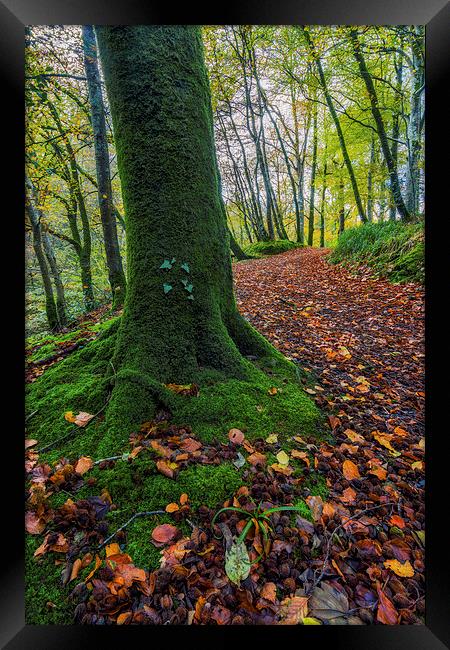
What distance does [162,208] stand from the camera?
2.40 metres

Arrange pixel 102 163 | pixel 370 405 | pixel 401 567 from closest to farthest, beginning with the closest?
pixel 401 567, pixel 370 405, pixel 102 163

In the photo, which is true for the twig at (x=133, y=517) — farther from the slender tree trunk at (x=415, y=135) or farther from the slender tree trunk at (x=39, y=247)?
the slender tree trunk at (x=415, y=135)

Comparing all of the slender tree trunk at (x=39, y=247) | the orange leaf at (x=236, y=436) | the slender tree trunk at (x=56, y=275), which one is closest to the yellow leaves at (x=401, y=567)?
the orange leaf at (x=236, y=436)

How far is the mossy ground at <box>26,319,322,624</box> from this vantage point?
143cm

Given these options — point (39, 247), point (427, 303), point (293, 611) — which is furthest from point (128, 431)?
point (39, 247)

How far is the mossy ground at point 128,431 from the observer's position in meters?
1.43

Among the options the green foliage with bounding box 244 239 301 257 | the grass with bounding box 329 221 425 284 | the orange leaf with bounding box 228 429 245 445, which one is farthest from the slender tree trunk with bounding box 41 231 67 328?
the green foliage with bounding box 244 239 301 257

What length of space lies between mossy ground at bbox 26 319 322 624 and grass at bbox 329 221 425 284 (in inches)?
208

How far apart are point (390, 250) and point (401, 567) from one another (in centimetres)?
765

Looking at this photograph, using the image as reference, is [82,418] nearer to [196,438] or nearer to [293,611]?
[196,438]

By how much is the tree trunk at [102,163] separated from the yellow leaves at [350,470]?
5.70m

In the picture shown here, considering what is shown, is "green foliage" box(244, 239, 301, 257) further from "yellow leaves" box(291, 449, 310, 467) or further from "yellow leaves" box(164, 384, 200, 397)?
"yellow leaves" box(291, 449, 310, 467)

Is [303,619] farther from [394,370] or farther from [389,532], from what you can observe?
[394,370]
